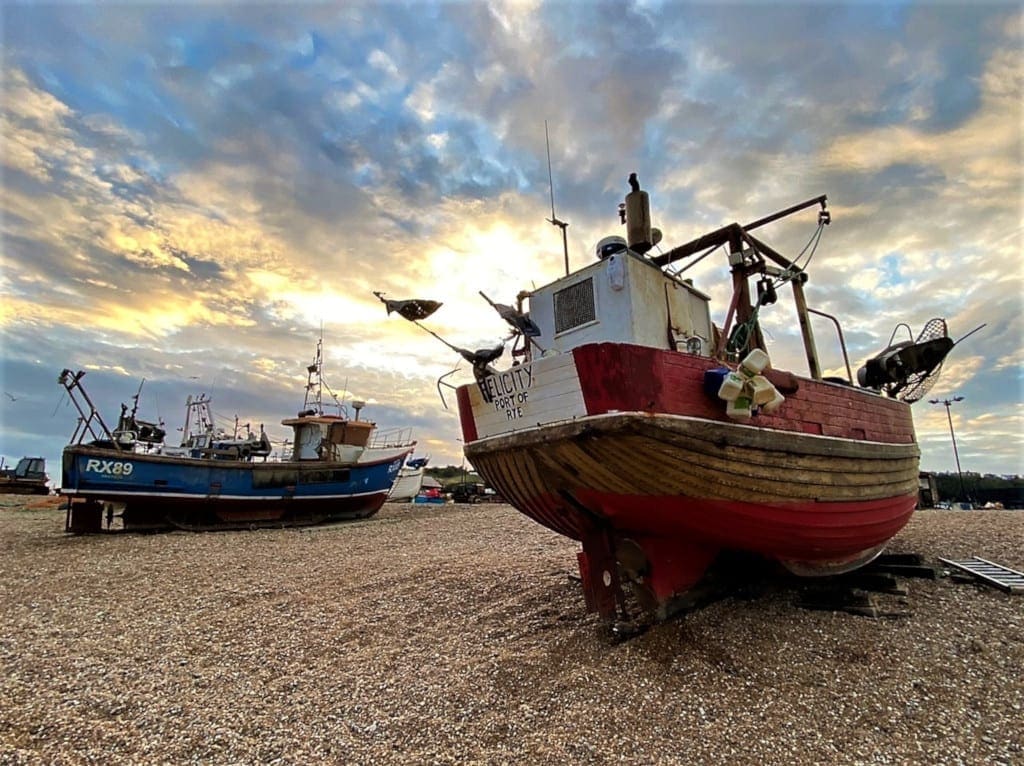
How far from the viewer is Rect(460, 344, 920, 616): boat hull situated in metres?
4.11

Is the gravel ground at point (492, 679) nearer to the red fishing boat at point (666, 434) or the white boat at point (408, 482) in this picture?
the red fishing boat at point (666, 434)

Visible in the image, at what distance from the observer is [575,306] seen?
5754mm

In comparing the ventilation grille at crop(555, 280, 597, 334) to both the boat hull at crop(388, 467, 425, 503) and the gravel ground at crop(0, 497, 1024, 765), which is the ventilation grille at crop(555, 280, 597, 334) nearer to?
the gravel ground at crop(0, 497, 1024, 765)

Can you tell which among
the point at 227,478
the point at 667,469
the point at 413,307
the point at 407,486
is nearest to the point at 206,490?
the point at 227,478

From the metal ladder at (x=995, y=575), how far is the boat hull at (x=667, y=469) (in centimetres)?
187

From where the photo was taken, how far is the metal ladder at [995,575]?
6.00 m

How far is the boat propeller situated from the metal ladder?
2.47 meters

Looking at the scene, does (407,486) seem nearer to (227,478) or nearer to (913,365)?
(227,478)

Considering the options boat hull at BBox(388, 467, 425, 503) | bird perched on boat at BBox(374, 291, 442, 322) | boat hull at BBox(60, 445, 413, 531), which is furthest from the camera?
boat hull at BBox(388, 467, 425, 503)

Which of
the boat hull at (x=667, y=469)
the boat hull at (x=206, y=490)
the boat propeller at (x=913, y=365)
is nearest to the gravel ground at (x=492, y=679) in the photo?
the boat hull at (x=667, y=469)

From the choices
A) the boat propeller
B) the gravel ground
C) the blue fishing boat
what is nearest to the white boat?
the blue fishing boat

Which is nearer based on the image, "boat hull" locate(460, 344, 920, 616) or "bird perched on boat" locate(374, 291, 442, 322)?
"boat hull" locate(460, 344, 920, 616)

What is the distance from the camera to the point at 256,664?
4.87 metres

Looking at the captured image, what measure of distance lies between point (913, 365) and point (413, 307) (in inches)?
314
